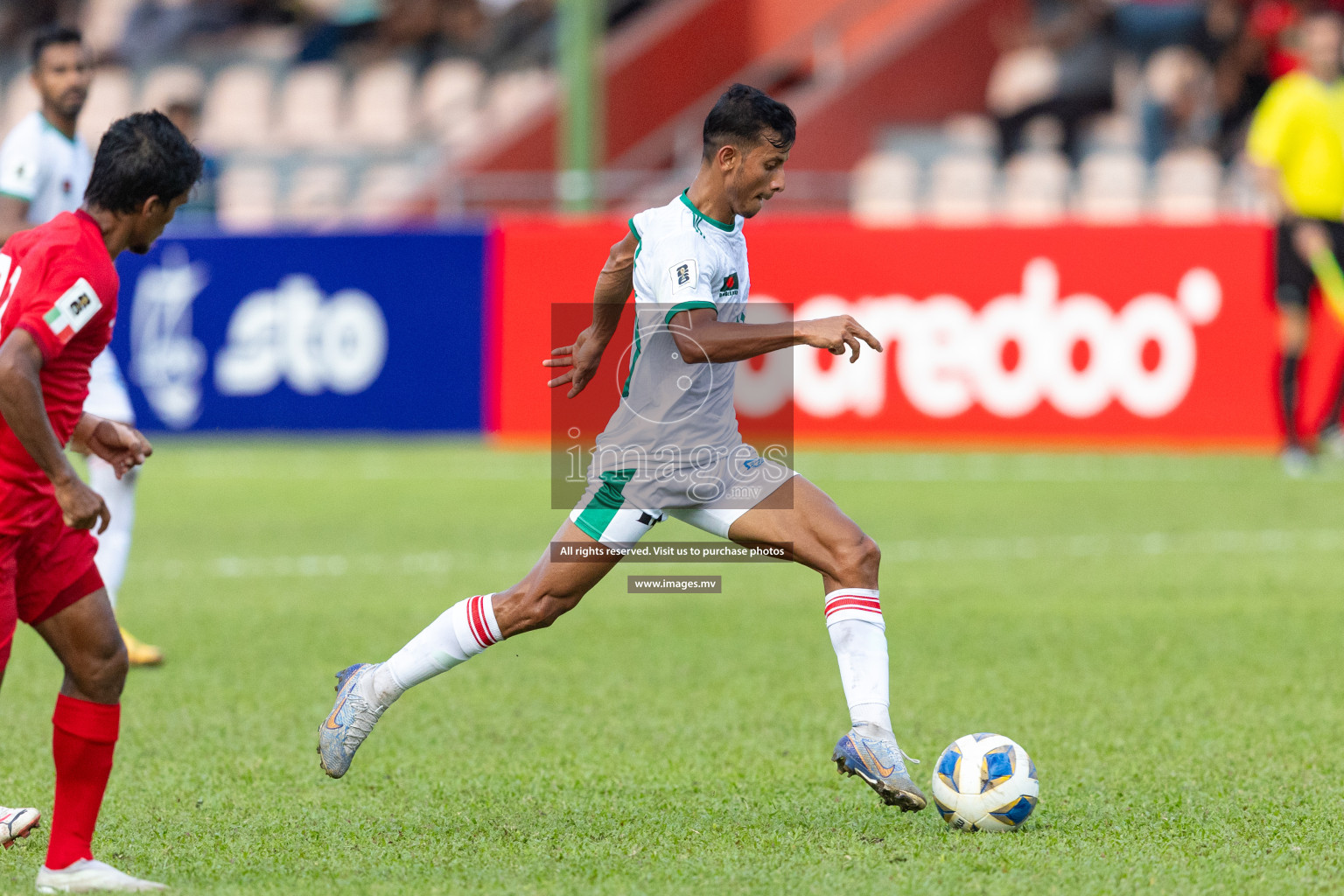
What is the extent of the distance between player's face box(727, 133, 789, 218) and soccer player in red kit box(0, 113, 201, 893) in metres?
1.44

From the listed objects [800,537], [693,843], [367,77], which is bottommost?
[693,843]

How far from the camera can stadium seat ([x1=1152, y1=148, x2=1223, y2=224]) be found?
17.3m

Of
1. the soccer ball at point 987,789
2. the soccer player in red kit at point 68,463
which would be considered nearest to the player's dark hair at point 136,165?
the soccer player in red kit at point 68,463

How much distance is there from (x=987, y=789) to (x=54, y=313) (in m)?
2.58

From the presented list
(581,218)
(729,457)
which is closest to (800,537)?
(729,457)

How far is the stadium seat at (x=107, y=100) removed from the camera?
24234mm

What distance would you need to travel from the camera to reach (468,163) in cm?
2191

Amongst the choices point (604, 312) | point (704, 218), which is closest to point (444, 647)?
point (604, 312)

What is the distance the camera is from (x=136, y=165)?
4133mm

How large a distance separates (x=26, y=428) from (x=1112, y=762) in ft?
11.0

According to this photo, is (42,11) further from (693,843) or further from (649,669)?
(693,843)

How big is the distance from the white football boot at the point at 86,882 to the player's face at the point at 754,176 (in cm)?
227

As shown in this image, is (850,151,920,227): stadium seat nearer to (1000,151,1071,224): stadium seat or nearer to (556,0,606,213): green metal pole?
(1000,151,1071,224): stadium seat

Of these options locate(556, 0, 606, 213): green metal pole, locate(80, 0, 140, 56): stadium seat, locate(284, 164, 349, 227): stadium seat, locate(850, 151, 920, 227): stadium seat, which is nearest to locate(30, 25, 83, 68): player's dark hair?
locate(556, 0, 606, 213): green metal pole
